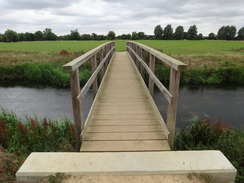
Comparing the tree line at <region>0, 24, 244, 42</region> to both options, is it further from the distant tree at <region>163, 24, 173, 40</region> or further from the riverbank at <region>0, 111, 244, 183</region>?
the riverbank at <region>0, 111, 244, 183</region>

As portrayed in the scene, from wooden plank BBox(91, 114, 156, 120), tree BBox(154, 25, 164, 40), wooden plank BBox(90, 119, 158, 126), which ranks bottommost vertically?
wooden plank BBox(90, 119, 158, 126)

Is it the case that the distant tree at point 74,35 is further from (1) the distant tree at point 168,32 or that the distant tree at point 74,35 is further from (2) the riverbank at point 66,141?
(2) the riverbank at point 66,141

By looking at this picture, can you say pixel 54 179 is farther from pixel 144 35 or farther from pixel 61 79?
pixel 144 35

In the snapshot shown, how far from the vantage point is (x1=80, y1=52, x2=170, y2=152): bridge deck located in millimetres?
3172

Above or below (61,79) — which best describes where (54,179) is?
above

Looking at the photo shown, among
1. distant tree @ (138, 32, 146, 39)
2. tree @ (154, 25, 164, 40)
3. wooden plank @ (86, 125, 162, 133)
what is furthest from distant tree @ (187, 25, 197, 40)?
wooden plank @ (86, 125, 162, 133)

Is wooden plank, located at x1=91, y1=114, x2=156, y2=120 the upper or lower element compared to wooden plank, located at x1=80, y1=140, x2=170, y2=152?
upper

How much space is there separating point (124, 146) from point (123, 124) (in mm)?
732

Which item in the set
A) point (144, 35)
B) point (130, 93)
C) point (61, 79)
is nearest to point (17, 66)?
point (61, 79)

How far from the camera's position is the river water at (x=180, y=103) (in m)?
8.38

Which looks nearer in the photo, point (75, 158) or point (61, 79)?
point (75, 158)

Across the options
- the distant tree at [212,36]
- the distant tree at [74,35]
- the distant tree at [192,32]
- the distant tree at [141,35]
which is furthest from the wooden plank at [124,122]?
the distant tree at [212,36]

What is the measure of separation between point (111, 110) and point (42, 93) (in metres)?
8.59

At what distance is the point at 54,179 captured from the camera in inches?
85.3
